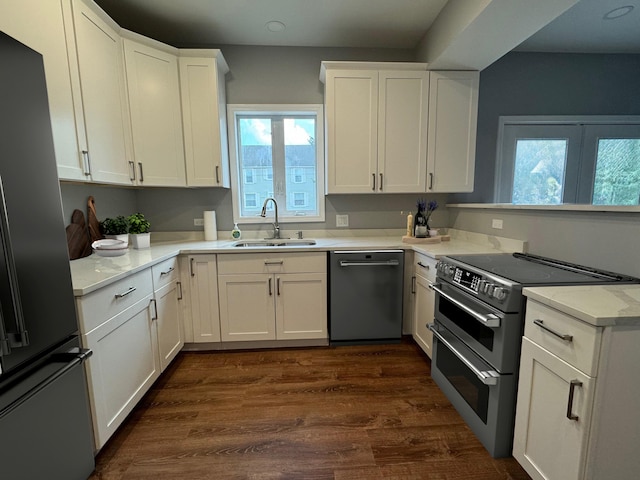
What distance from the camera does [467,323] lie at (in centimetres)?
154

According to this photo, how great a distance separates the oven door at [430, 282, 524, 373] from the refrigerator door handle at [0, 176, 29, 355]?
177 centimetres

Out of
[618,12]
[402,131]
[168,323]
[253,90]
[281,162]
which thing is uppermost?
[618,12]

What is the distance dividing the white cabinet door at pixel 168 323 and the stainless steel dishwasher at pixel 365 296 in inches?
48.4

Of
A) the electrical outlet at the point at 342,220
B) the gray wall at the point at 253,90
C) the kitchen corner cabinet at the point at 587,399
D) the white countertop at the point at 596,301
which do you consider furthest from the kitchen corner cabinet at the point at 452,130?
the kitchen corner cabinet at the point at 587,399

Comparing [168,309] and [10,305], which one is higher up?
[10,305]

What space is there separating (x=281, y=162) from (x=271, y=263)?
113 centimetres

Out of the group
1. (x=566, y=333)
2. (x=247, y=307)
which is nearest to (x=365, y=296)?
Result: (x=247, y=307)

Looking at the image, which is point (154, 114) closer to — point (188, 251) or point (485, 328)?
point (188, 251)

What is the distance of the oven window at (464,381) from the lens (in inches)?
56.0

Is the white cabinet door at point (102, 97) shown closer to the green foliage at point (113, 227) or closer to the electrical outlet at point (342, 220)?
the green foliage at point (113, 227)

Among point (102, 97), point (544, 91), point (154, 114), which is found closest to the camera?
point (102, 97)

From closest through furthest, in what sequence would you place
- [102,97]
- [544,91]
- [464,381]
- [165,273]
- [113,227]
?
[464,381] → [102,97] → [165,273] → [113,227] → [544,91]

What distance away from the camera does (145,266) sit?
5.65ft

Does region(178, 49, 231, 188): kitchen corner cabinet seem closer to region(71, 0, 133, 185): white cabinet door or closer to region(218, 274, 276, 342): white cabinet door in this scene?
region(71, 0, 133, 185): white cabinet door
